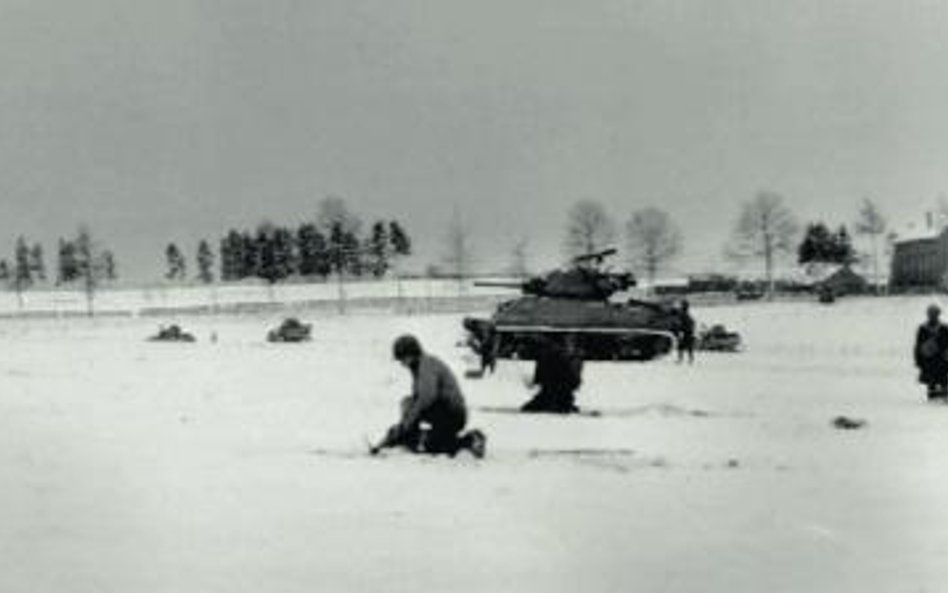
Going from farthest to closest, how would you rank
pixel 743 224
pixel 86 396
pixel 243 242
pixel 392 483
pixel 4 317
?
1. pixel 243 242
2. pixel 743 224
3. pixel 4 317
4. pixel 86 396
5. pixel 392 483

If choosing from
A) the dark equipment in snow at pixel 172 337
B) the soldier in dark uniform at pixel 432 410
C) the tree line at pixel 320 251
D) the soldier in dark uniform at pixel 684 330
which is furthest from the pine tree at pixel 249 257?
the soldier in dark uniform at pixel 432 410

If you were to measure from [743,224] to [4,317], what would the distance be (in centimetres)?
7261

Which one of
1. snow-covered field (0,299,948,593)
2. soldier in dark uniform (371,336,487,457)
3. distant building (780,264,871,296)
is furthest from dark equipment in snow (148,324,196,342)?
distant building (780,264,871,296)

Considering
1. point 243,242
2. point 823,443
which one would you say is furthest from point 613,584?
point 243,242

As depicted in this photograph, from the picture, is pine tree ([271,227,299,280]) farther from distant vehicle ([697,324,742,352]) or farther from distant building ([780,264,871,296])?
distant vehicle ([697,324,742,352])

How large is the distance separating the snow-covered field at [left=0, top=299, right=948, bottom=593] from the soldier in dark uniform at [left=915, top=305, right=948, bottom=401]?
405 mm

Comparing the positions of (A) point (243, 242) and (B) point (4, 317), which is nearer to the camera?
(B) point (4, 317)

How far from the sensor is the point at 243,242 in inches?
7815

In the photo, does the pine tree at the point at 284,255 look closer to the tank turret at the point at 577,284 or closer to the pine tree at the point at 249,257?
the pine tree at the point at 249,257

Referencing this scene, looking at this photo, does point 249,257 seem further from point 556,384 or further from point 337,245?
point 556,384

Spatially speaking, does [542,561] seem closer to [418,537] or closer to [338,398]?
[418,537]

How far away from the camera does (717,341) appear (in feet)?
203

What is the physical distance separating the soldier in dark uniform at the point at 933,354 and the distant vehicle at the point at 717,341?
35177 millimetres

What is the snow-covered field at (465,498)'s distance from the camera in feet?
29.0
